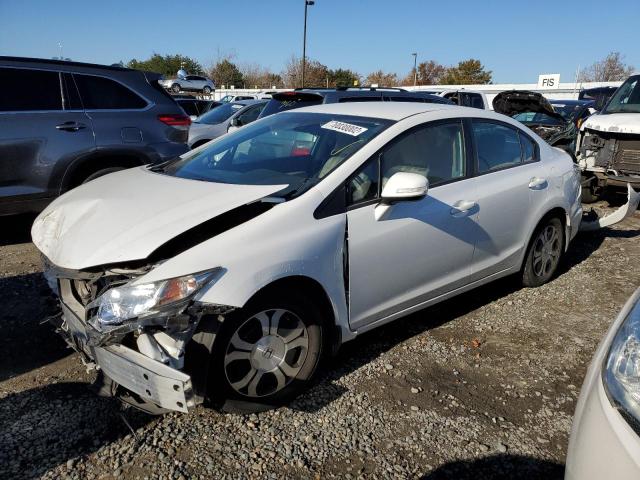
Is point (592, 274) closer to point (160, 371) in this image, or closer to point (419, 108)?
point (419, 108)

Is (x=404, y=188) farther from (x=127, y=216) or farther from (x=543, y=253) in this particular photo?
(x=543, y=253)

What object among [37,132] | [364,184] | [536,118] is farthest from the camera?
[536,118]

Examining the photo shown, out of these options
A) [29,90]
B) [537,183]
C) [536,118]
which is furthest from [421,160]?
[536,118]

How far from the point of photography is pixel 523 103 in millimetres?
10852

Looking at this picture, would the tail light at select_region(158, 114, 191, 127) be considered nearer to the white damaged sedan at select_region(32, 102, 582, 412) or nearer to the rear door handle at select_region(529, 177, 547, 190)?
the white damaged sedan at select_region(32, 102, 582, 412)

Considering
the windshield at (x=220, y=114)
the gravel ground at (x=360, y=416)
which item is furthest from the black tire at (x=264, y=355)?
the windshield at (x=220, y=114)

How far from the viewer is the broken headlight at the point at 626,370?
1.52m

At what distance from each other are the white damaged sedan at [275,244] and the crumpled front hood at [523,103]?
7.21 m

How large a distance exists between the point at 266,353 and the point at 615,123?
7.10 metres

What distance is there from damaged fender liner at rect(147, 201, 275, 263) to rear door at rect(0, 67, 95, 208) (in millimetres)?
3373

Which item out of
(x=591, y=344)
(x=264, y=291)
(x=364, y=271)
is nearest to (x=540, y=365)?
(x=591, y=344)

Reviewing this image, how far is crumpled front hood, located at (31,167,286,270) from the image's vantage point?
252cm

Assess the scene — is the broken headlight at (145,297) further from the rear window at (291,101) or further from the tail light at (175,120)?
the rear window at (291,101)

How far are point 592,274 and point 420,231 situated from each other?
2.94 meters
